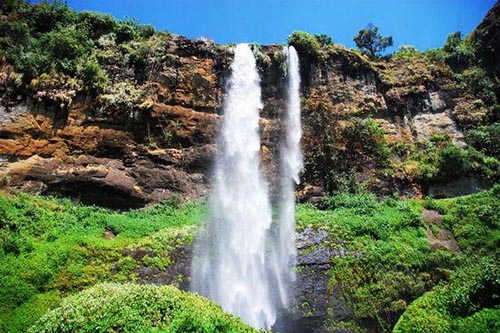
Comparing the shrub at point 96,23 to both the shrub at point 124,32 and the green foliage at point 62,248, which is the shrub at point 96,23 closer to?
the shrub at point 124,32

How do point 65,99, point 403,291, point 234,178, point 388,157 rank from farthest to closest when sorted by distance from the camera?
point 388,157, point 234,178, point 65,99, point 403,291

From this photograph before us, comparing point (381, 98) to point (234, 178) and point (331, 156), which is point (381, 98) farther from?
point (234, 178)

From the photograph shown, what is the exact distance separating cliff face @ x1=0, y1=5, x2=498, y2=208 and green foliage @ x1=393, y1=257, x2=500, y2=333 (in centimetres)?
1613

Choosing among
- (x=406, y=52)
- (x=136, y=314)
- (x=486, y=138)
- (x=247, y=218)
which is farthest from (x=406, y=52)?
(x=136, y=314)

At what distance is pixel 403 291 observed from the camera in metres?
14.8

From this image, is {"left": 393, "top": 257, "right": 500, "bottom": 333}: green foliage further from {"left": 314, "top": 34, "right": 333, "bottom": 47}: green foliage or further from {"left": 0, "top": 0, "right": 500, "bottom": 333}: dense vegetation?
{"left": 314, "top": 34, "right": 333, "bottom": 47}: green foliage

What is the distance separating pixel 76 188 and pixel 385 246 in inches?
630

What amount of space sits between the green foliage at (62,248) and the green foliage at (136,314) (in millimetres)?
5678

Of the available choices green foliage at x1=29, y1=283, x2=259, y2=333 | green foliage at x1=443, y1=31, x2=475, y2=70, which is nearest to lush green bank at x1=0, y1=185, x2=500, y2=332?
green foliage at x1=29, y1=283, x2=259, y2=333

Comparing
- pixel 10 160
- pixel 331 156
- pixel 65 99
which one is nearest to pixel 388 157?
pixel 331 156

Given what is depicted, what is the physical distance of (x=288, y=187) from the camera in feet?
84.8

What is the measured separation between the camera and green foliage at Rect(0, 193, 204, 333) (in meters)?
13.0

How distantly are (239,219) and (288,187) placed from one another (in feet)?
16.9

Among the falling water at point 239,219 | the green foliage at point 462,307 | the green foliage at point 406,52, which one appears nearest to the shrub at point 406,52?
the green foliage at point 406,52
